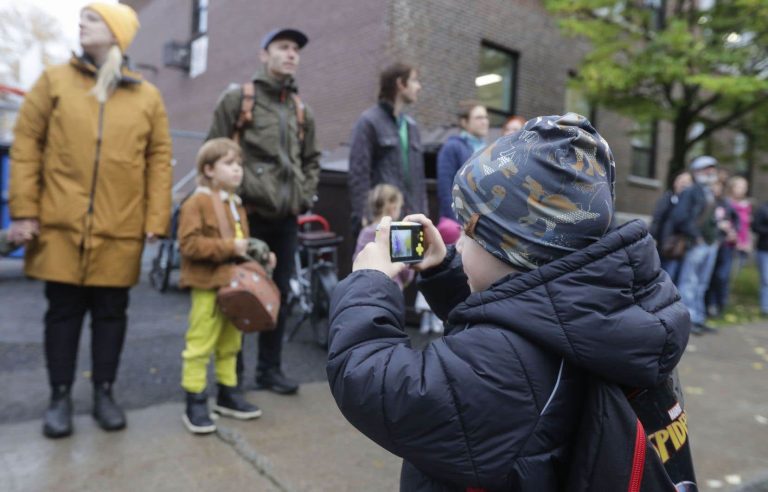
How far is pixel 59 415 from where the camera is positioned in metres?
3.08

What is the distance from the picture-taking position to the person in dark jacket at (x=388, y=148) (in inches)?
163

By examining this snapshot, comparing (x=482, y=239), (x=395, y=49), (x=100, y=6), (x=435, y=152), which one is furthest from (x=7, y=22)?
(x=482, y=239)

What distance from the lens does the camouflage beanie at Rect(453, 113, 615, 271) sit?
1296 millimetres

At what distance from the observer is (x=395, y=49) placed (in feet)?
34.3

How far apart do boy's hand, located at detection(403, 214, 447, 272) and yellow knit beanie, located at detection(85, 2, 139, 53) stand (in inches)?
91.0

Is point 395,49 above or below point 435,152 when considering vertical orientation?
above

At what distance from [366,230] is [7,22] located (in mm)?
25419

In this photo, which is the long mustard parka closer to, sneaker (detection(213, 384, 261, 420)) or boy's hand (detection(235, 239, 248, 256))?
boy's hand (detection(235, 239, 248, 256))

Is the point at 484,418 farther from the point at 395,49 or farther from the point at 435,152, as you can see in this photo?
the point at 395,49

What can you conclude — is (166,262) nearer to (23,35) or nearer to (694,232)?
(694,232)

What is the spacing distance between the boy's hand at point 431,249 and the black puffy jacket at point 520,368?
0.40 meters

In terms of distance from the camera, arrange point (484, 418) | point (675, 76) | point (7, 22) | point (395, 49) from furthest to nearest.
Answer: point (7, 22) → point (395, 49) → point (675, 76) → point (484, 418)

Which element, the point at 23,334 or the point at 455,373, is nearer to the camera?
the point at 455,373

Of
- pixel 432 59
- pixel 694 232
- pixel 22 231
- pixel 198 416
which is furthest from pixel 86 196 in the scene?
pixel 432 59
